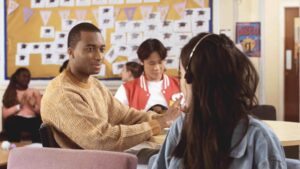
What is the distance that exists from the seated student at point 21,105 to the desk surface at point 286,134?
126 inches

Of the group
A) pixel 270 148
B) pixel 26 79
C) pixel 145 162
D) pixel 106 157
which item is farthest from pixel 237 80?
pixel 26 79

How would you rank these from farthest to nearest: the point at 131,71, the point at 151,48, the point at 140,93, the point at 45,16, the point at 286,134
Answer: the point at 45,16 < the point at 131,71 < the point at 140,93 < the point at 151,48 < the point at 286,134

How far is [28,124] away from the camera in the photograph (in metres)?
5.19

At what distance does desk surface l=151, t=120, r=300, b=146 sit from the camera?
7.00 feet

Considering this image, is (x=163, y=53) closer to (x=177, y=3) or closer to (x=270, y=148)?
(x=177, y=3)

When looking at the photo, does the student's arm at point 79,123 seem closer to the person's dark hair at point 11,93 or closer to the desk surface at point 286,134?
the desk surface at point 286,134

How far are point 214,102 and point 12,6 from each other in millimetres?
4703

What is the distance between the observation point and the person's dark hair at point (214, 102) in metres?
1.10

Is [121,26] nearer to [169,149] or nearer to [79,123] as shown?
[79,123]

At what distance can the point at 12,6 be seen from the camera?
534 centimetres

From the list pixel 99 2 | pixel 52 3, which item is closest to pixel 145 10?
pixel 99 2

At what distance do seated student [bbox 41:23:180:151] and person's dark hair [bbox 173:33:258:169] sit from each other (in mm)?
818

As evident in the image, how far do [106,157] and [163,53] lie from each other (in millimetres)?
2199

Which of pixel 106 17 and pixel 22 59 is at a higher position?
pixel 106 17
